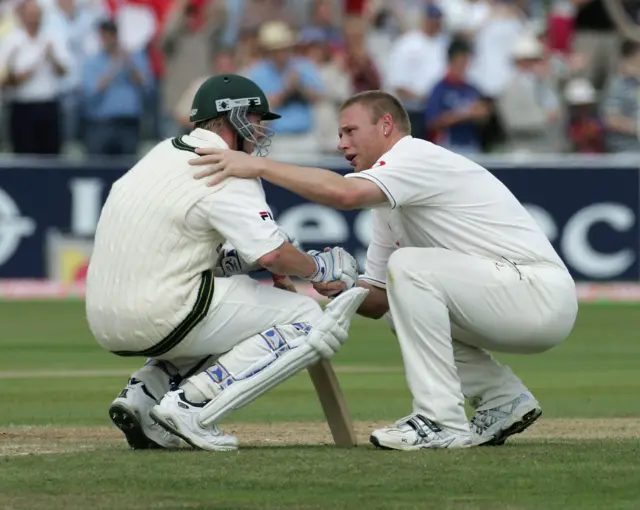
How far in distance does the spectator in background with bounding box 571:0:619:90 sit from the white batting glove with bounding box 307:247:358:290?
1452 centimetres

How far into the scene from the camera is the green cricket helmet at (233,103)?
7336 millimetres

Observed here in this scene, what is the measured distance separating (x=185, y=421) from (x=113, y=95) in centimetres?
1176

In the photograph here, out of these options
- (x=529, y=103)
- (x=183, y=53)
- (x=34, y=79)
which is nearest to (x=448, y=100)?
(x=529, y=103)

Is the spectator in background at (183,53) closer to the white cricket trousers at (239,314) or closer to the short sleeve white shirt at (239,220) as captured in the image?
the white cricket trousers at (239,314)

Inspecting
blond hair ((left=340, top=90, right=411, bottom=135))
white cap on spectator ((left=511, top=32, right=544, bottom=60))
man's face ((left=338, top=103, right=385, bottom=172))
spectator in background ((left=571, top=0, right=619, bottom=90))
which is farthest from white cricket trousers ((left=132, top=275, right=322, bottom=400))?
spectator in background ((left=571, top=0, right=619, bottom=90))

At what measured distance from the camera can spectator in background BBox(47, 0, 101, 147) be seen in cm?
1859

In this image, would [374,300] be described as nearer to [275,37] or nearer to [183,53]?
[275,37]

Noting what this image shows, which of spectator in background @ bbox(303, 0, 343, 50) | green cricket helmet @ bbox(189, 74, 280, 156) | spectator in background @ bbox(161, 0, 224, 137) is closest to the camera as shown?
green cricket helmet @ bbox(189, 74, 280, 156)

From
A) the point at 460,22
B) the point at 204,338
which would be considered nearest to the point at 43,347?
the point at 204,338

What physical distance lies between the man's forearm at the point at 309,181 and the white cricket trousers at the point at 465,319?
0.44 metres

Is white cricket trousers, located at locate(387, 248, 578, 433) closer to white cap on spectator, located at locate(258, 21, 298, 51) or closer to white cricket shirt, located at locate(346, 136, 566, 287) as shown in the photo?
white cricket shirt, located at locate(346, 136, 566, 287)

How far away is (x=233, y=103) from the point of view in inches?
290

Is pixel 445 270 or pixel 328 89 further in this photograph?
pixel 328 89

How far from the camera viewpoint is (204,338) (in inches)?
286
